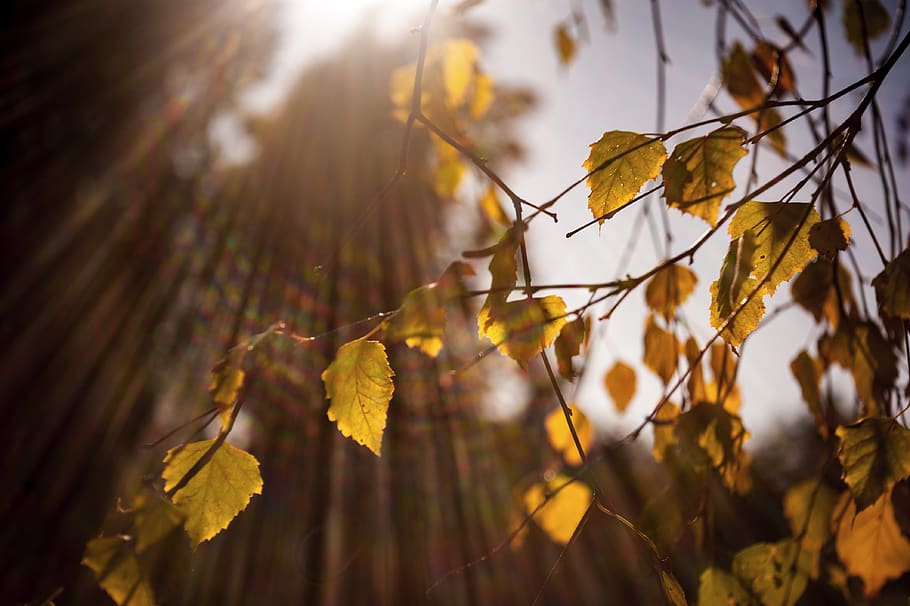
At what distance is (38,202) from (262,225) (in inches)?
172

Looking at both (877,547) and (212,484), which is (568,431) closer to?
(877,547)

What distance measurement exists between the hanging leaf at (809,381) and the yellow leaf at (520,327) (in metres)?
0.33

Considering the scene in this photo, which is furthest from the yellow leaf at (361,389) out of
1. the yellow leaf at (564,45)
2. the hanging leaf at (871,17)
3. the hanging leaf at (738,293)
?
the hanging leaf at (871,17)

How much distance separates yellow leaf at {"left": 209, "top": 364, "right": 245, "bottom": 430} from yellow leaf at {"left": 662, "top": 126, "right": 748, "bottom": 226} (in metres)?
0.35

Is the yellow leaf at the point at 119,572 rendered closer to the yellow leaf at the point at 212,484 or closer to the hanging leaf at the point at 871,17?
the yellow leaf at the point at 212,484

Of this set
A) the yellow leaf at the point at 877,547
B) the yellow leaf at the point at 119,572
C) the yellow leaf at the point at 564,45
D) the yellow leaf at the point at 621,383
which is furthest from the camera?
the yellow leaf at the point at 564,45

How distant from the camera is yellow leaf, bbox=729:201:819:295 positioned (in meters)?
0.37

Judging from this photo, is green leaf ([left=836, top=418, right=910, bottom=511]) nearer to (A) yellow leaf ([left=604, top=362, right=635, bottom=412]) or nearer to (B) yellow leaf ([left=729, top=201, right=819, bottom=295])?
(B) yellow leaf ([left=729, top=201, right=819, bottom=295])

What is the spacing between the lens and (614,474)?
9.05m

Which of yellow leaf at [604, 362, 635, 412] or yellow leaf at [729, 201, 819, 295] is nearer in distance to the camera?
yellow leaf at [729, 201, 819, 295]

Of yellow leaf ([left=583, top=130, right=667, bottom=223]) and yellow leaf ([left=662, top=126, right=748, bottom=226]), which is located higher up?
yellow leaf ([left=583, top=130, right=667, bottom=223])

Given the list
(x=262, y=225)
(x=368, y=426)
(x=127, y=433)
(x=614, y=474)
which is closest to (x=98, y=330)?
(x=127, y=433)

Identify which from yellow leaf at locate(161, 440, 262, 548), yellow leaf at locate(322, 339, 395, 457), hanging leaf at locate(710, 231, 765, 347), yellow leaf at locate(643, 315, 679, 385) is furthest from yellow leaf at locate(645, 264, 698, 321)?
yellow leaf at locate(161, 440, 262, 548)

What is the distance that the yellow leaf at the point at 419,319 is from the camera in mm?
388
